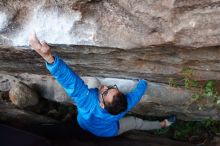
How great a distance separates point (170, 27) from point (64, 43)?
3.51 feet

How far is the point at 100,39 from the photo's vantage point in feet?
12.6

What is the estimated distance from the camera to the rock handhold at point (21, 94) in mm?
5258

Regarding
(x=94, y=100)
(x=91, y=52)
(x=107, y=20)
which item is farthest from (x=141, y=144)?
(x=107, y=20)

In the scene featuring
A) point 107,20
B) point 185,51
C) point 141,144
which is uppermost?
point 107,20

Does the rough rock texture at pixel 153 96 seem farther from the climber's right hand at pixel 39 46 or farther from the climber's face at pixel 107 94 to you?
the climber's right hand at pixel 39 46

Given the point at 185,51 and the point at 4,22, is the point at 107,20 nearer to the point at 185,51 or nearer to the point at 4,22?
the point at 185,51

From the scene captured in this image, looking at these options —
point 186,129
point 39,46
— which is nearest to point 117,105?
point 39,46

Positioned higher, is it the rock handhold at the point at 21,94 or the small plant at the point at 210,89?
the rock handhold at the point at 21,94

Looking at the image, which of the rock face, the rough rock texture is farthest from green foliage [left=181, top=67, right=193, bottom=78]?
the rough rock texture

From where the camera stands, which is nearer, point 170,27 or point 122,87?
point 170,27

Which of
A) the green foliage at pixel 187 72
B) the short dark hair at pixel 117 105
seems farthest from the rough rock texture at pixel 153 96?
the short dark hair at pixel 117 105

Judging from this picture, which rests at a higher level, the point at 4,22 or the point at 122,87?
the point at 4,22

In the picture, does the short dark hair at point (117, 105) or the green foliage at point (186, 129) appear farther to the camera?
the green foliage at point (186, 129)

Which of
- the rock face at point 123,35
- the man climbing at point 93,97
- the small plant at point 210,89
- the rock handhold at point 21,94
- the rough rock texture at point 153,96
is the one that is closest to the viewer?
the rock face at point 123,35
